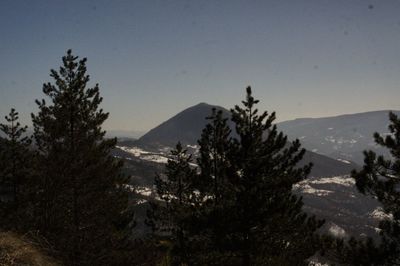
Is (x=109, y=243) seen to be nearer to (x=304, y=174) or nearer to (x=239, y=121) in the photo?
(x=239, y=121)

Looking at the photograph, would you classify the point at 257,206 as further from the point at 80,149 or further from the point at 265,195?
the point at 80,149

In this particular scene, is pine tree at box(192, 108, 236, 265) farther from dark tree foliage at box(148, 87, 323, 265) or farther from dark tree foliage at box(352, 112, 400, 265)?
dark tree foliage at box(352, 112, 400, 265)

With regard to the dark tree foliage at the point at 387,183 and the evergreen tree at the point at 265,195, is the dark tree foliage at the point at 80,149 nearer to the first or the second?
the evergreen tree at the point at 265,195

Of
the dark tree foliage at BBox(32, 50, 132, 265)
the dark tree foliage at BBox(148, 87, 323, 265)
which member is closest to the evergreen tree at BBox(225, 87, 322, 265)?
the dark tree foliage at BBox(148, 87, 323, 265)

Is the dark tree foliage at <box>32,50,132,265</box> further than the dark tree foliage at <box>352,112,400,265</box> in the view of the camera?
Yes

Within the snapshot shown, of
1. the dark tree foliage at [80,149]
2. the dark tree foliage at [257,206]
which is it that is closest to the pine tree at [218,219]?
the dark tree foliage at [257,206]

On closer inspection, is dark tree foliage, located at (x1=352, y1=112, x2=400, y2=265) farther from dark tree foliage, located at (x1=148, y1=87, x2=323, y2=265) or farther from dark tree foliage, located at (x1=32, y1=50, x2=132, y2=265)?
dark tree foliage, located at (x1=32, y1=50, x2=132, y2=265)

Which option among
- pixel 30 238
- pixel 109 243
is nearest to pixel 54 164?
pixel 30 238

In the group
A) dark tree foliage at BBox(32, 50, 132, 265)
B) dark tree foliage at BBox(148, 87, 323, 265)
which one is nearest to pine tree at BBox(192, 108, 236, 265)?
dark tree foliage at BBox(148, 87, 323, 265)
